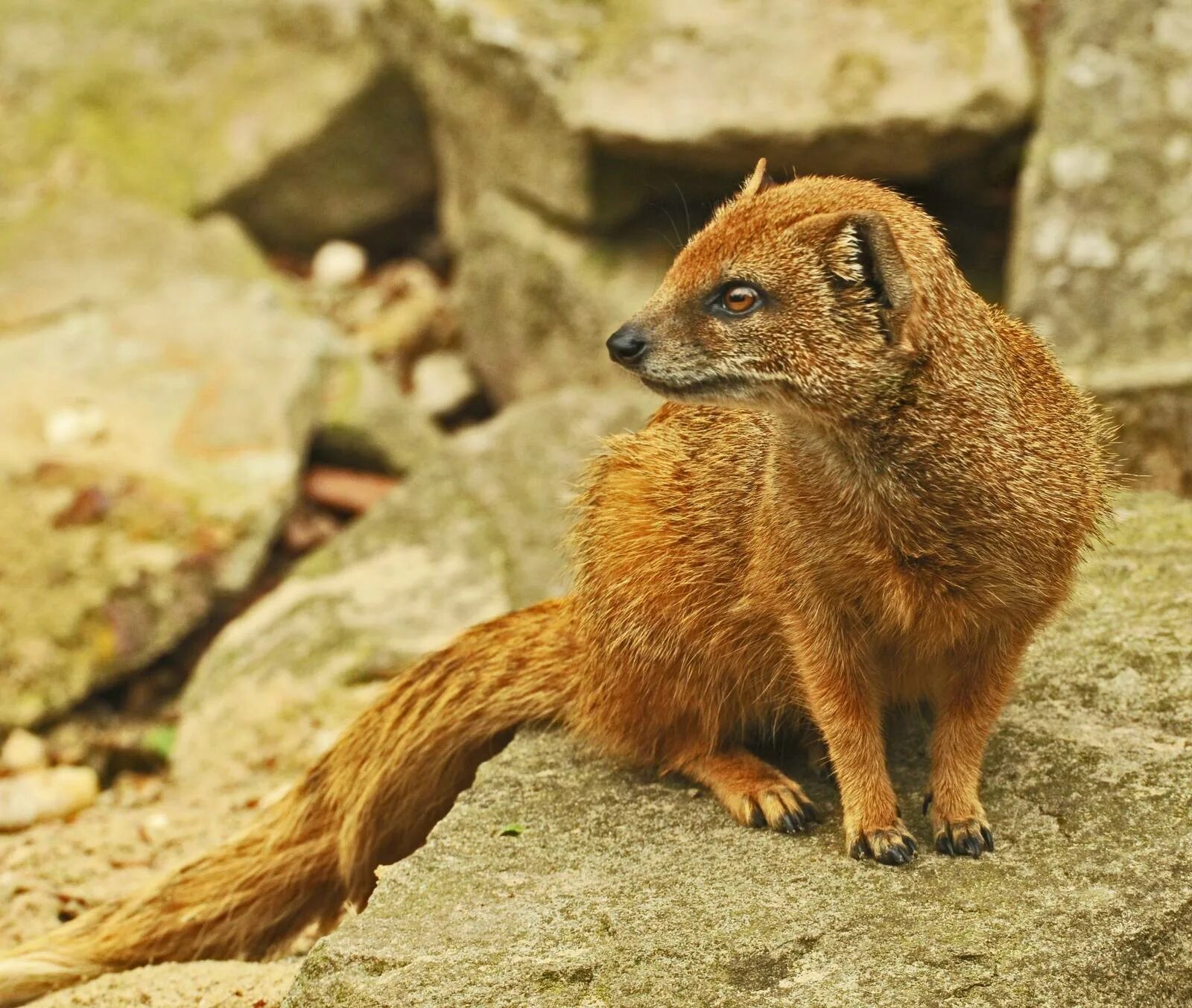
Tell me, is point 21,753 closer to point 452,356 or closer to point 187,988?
point 187,988

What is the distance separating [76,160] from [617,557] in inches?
243

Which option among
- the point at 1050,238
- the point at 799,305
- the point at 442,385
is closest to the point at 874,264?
the point at 799,305

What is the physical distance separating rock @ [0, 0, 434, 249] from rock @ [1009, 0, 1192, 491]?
3.88 m

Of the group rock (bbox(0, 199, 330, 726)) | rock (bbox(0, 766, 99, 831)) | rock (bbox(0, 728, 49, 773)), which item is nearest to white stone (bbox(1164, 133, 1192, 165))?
rock (bbox(0, 199, 330, 726))

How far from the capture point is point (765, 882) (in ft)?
9.45

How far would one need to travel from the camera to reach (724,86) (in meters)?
6.27

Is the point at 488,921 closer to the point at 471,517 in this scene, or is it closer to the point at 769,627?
the point at 769,627

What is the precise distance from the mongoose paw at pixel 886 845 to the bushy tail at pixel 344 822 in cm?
85

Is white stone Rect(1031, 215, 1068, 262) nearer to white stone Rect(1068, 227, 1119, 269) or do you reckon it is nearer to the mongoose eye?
white stone Rect(1068, 227, 1119, 269)

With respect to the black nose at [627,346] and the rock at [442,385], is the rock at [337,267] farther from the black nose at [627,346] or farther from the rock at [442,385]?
the black nose at [627,346]

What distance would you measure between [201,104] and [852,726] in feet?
A: 21.9

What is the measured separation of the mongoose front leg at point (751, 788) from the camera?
3.11m

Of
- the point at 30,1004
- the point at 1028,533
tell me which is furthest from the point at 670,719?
the point at 30,1004

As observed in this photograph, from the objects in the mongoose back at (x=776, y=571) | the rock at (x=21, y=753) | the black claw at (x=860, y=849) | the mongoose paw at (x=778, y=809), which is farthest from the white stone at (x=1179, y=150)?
the rock at (x=21, y=753)
